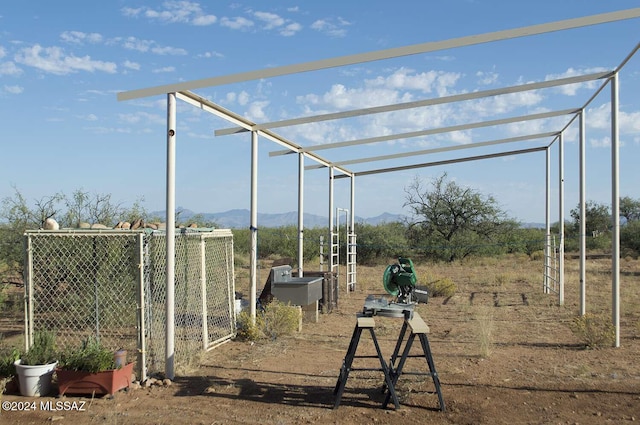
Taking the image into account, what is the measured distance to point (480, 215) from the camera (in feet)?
94.0

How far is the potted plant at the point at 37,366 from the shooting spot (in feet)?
18.9

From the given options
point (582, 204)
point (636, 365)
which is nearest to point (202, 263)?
point (636, 365)

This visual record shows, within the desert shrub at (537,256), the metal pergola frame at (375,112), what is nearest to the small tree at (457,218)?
the desert shrub at (537,256)

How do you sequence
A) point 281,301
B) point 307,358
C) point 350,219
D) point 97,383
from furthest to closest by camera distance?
point 350,219 < point 281,301 < point 307,358 < point 97,383

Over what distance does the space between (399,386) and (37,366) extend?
149 inches

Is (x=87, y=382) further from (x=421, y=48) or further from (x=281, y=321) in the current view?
(x=421, y=48)

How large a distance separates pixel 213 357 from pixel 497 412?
3.87 meters

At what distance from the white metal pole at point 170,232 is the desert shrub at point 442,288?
9.31 meters

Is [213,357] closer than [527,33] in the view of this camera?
No

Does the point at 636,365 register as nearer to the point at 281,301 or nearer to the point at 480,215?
the point at 281,301

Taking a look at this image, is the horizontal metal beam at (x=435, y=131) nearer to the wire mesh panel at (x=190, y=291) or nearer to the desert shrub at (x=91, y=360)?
the wire mesh panel at (x=190, y=291)

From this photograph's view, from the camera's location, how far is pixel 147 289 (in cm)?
661

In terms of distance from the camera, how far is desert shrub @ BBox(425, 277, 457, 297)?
14.4 metres

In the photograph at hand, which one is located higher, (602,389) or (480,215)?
(480,215)
